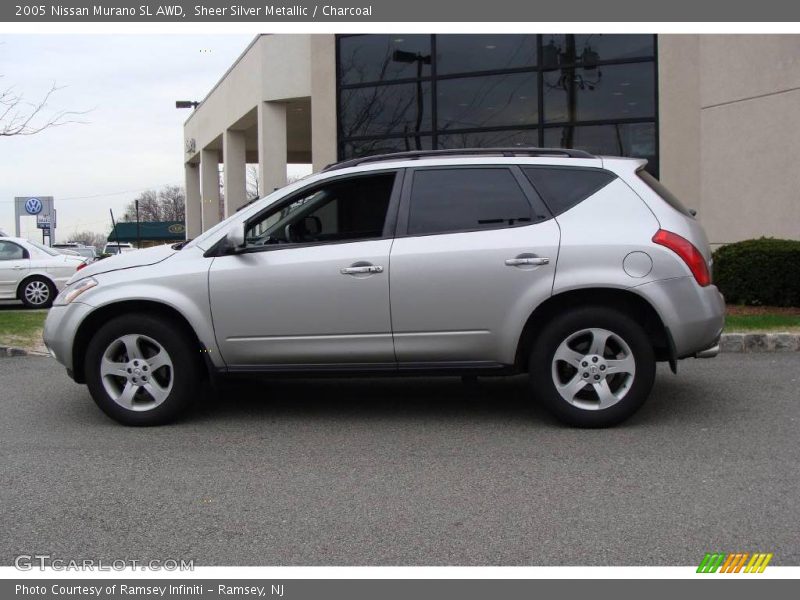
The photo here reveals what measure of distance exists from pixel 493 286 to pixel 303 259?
1350mm

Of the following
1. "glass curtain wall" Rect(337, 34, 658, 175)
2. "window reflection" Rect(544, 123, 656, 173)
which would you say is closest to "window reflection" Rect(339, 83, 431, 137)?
"glass curtain wall" Rect(337, 34, 658, 175)

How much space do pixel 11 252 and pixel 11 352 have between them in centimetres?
819

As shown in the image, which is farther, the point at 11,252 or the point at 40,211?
the point at 40,211

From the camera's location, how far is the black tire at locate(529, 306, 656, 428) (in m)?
5.68

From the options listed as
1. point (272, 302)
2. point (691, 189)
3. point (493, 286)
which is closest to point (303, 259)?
point (272, 302)

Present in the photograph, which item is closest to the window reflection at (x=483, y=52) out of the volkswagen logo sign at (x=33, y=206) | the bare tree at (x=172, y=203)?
the volkswagen logo sign at (x=33, y=206)

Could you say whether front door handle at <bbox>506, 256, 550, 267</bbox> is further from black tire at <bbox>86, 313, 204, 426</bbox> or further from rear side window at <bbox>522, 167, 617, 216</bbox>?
black tire at <bbox>86, 313, 204, 426</bbox>

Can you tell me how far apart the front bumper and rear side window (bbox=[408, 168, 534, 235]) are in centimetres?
246

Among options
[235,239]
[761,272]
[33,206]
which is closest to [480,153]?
[235,239]

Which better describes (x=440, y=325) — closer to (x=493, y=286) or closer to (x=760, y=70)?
(x=493, y=286)

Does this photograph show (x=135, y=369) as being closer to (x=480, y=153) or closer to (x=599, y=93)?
(x=480, y=153)

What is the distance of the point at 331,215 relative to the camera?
616cm

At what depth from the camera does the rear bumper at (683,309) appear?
18.6 ft

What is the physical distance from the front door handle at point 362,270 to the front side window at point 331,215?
262 mm
